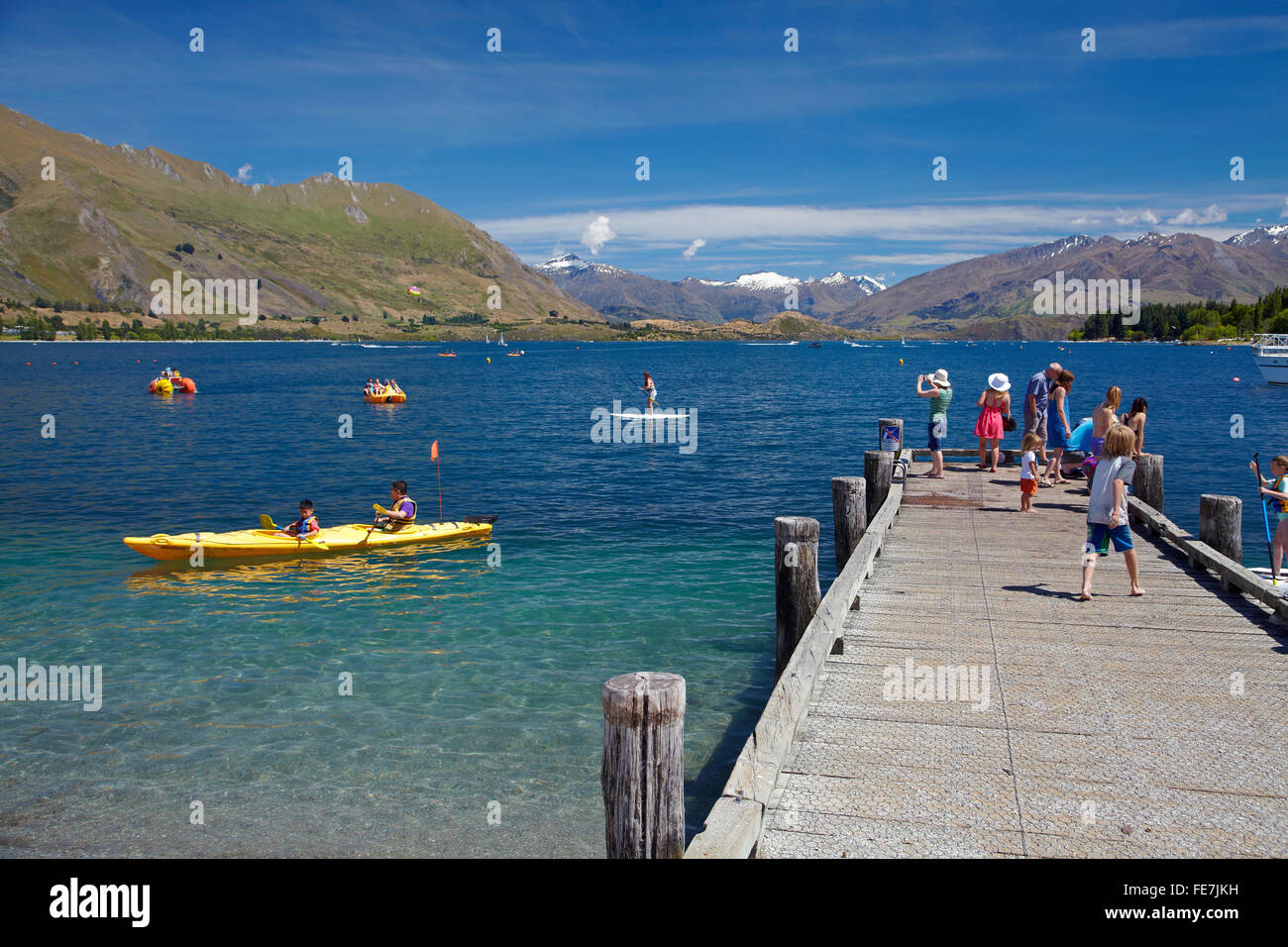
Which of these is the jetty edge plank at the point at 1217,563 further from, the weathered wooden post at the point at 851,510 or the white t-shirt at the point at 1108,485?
the weathered wooden post at the point at 851,510

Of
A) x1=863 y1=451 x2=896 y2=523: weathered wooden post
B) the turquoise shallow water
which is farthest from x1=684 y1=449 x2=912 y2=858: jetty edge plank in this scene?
x1=863 y1=451 x2=896 y2=523: weathered wooden post

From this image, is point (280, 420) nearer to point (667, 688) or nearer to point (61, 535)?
point (61, 535)

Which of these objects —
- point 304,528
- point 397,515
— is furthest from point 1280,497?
point 304,528

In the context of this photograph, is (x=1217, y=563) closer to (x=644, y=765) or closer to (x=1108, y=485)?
(x=1108, y=485)

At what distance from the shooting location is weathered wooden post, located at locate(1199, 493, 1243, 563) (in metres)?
13.7

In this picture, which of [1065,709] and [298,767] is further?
[298,767]

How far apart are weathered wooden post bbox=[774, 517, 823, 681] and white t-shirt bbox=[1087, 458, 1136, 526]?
3.60 m

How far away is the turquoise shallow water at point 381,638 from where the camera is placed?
1029 centimetres

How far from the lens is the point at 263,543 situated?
2112 centimetres

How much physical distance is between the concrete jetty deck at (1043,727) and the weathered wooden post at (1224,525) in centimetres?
138

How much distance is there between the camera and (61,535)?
24984 millimetres

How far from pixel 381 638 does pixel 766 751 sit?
11.3 m
